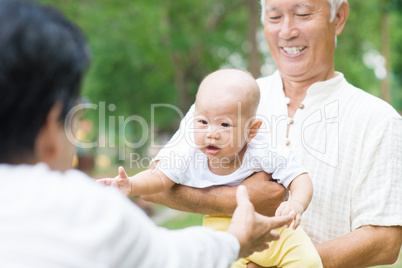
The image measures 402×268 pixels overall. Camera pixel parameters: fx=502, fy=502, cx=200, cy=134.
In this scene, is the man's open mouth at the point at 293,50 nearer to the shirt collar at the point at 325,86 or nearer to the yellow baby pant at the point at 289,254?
the shirt collar at the point at 325,86

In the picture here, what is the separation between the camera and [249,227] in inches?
71.4

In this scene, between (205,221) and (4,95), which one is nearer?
(4,95)

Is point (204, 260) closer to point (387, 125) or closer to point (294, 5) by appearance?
point (387, 125)

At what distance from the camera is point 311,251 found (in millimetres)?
2521

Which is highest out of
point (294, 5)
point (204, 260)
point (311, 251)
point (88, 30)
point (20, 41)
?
point (88, 30)

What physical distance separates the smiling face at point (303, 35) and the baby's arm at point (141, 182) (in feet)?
3.38

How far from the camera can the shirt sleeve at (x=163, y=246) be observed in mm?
1405

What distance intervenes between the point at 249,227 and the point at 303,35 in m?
1.57

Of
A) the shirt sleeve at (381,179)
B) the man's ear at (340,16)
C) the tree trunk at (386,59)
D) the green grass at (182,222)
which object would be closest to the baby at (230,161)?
the shirt sleeve at (381,179)

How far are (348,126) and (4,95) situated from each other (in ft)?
6.50

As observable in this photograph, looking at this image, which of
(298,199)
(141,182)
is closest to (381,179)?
(298,199)

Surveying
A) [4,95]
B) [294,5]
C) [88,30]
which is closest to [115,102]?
[88,30]

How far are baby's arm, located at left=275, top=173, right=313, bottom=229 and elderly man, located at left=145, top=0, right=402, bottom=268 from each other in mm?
125

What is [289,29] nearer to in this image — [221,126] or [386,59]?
[221,126]
